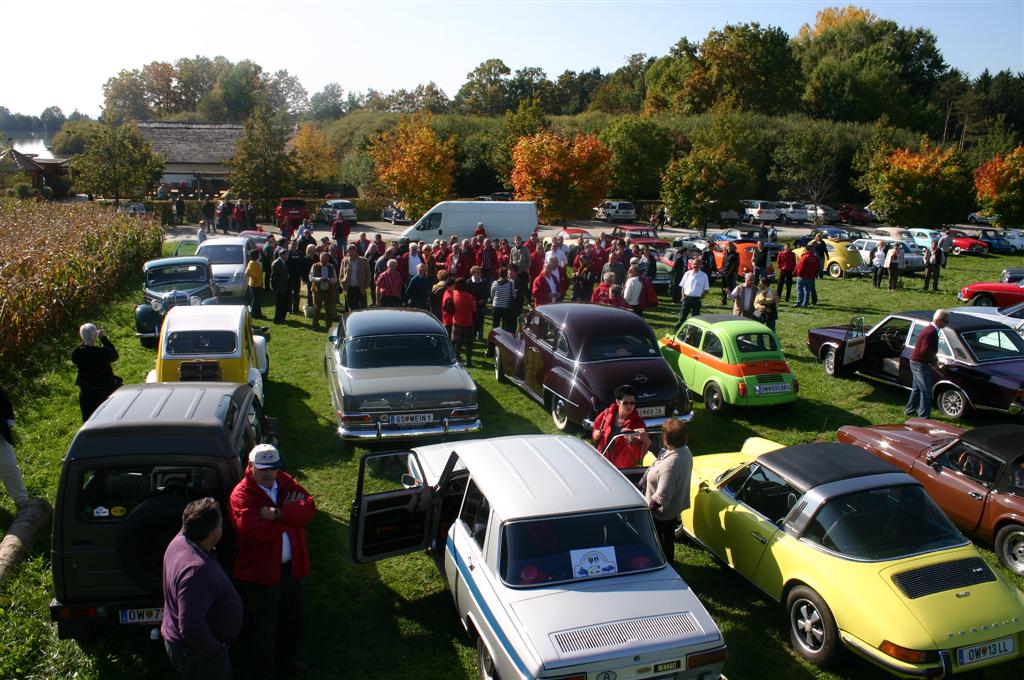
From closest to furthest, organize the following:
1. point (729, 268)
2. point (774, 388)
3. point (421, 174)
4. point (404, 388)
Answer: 1. point (404, 388)
2. point (774, 388)
3. point (729, 268)
4. point (421, 174)

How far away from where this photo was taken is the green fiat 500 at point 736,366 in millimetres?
11344

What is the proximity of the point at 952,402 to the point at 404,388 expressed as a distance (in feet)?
27.9

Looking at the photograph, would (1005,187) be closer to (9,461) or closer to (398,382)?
(398,382)

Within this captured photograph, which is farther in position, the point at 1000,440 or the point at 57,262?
the point at 57,262

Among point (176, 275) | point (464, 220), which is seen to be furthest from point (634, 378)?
point (464, 220)

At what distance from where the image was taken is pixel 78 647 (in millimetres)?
5785

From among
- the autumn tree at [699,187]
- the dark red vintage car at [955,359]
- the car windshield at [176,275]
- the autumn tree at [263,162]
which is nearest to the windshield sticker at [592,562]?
the dark red vintage car at [955,359]

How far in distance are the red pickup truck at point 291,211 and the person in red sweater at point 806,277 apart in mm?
25506

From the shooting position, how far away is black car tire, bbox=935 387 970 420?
37.4 feet

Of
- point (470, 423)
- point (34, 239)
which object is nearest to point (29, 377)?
point (34, 239)

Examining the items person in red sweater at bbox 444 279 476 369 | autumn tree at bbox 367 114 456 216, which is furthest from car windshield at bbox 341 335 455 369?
autumn tree at bbox 367 114 456 216

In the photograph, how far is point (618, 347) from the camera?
11000 millimetres

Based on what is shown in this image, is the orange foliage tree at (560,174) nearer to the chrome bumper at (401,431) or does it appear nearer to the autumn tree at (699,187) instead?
the autumn tree at (699,187)

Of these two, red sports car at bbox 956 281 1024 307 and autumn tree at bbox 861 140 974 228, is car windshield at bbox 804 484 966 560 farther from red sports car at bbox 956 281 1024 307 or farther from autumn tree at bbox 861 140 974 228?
autumn tree at bbox 861 140 974 228
